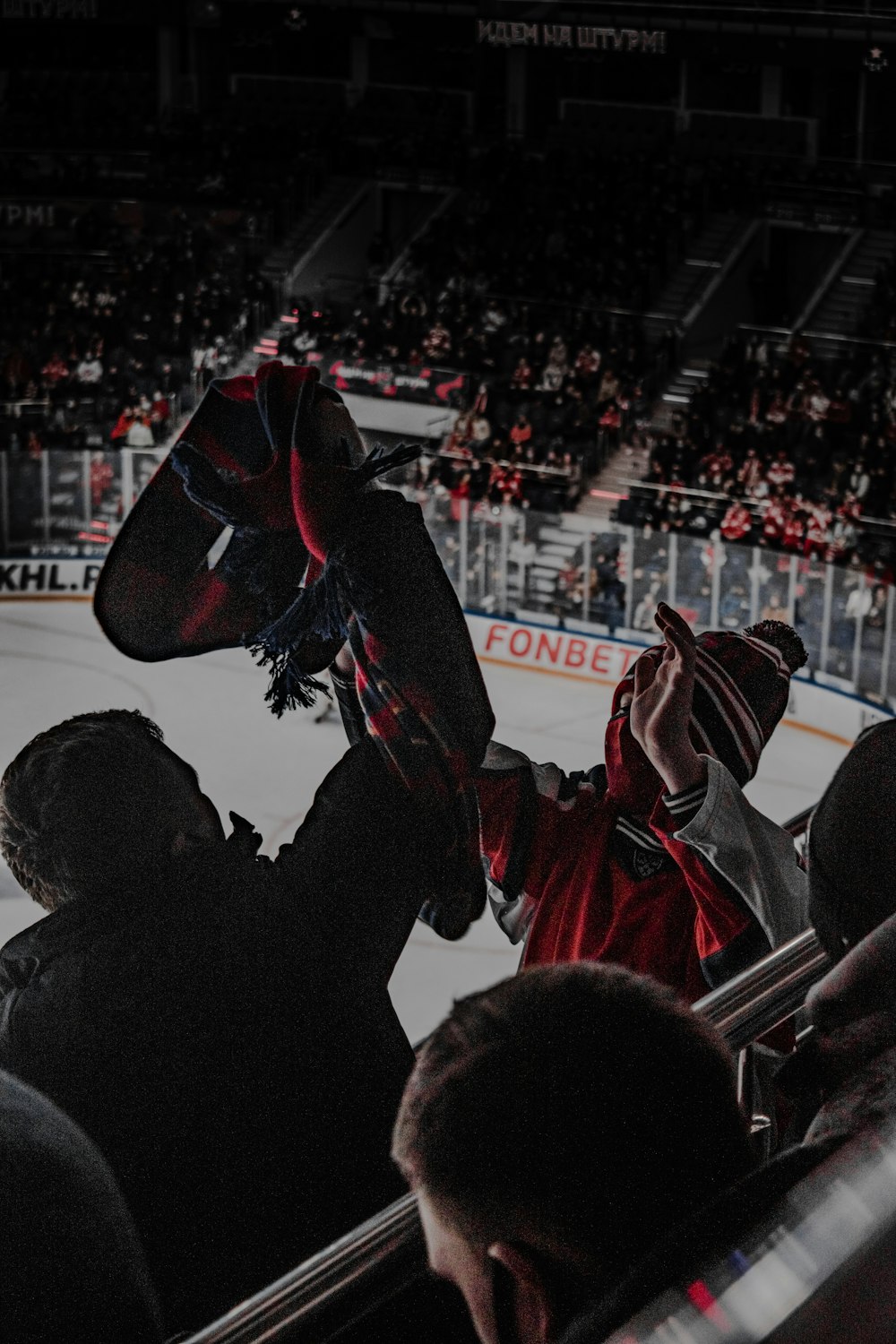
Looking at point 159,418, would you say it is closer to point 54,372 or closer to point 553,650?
point 54,372

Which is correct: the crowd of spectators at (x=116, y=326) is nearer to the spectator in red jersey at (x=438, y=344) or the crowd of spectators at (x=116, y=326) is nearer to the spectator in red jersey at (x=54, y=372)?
the spectator in red jersey at (x=54, y=372)

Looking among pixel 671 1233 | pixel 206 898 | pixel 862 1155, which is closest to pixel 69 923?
pixel 206 898

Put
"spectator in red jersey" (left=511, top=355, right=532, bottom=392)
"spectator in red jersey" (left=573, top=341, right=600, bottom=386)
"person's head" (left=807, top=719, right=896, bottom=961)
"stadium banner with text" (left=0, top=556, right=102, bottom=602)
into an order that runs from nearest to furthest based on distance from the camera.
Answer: "person's head" (left=807, top=719, right=896, bottom=961) < "stadium banner with text" (left=0, top=556, right=102, bottom=602) < "spectator in red jersey" (left=511, top=355, right=532, bottom=392) < "spectator in red jersey" (left=573, top=341, right=600, bottom=386)

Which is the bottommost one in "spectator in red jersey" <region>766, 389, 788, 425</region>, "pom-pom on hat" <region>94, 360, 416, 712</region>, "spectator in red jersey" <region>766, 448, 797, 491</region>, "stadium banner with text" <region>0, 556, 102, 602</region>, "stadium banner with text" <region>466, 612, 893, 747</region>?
"stadium banner with text" <region>466, 612, 893, 747</region>

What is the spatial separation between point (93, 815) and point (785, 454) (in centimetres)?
1413

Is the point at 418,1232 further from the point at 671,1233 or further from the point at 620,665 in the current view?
the point at 620,665

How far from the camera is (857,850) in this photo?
8.02 ft

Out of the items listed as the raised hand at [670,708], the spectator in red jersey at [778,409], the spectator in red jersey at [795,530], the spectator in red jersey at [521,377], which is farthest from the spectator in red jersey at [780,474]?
the raised hand at [670,708]

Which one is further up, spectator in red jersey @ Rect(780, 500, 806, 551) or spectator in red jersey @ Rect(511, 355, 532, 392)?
spectator in red jersey @ Rect(511, 355, 532, 392)

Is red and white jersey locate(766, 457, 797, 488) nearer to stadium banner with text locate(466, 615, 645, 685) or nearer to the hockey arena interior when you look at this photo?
stadium banner with text locate(466, 615, 645, 685)

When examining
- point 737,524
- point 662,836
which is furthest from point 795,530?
point 662,836

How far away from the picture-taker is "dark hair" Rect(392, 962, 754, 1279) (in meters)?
1.44

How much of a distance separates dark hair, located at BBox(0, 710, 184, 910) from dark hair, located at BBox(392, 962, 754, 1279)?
1.16 metres

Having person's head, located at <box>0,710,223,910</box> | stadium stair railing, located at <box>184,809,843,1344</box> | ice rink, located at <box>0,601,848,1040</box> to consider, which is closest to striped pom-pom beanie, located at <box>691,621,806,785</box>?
person's head, located at <box>0,710,223,910</box>
